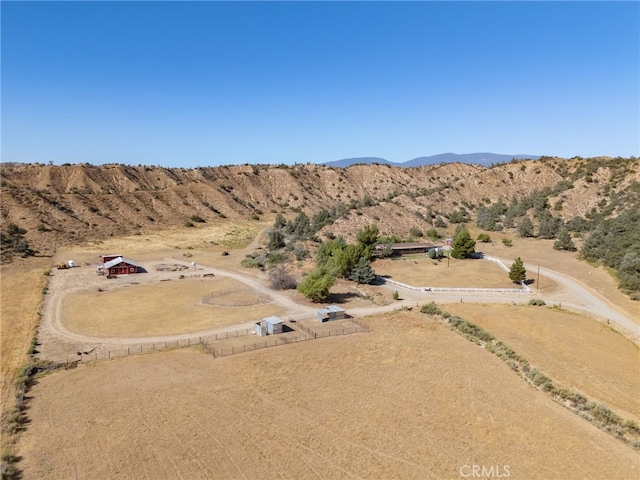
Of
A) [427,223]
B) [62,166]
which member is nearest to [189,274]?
[427,223]

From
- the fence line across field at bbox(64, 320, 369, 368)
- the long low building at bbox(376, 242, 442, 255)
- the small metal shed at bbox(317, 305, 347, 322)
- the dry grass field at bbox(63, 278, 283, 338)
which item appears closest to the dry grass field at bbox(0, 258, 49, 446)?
the dry grass field at bbox(63, 278, 283, 338)

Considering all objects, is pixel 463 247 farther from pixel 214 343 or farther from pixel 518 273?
pixel 214 343

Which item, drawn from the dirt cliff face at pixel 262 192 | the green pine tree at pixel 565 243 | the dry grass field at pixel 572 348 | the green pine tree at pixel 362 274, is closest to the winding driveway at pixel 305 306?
the green pine tree at pixel 362 274

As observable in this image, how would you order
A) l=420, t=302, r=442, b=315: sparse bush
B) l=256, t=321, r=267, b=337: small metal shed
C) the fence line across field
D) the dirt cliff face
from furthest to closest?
the dirt cliff face < l=420, t=302, r=442, b=315: sparse bush < l=256, t=321, r=267, b=337: small metal shed < the fence line across field

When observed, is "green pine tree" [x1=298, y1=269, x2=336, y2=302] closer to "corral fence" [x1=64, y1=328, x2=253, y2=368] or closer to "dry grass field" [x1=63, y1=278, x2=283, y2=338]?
"dry grass field" [x1=63, y1=278, x2=283, y2=338]

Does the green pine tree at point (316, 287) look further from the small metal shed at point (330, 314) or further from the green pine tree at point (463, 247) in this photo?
the green pine tree at point (463, 247)

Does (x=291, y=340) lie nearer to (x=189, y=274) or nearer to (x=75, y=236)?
(x=189, y=274)

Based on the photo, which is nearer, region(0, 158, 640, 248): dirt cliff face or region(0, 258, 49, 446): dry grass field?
region(0, 258, 49, 446): dry grass field

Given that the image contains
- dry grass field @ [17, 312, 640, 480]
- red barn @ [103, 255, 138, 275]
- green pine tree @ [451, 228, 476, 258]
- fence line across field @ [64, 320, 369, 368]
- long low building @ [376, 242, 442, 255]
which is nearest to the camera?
dry grass field @ [17, 312, 640, 480]
